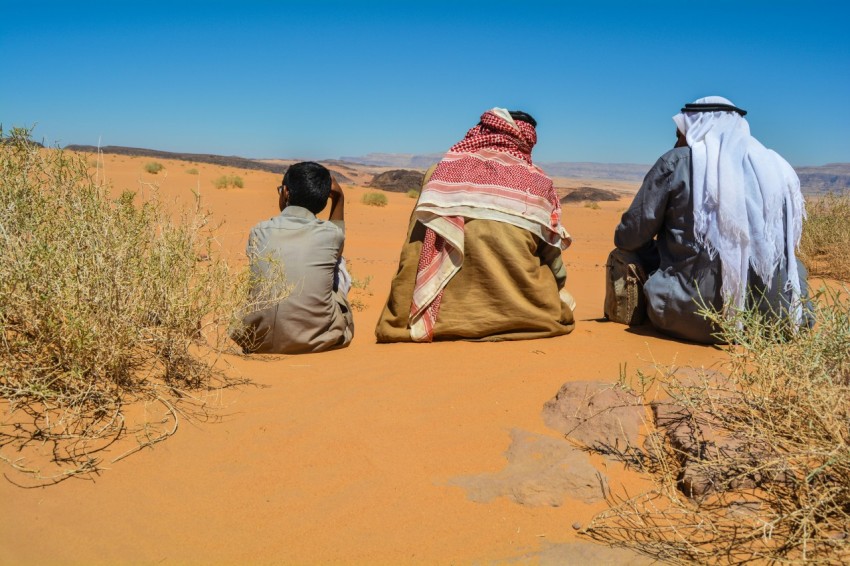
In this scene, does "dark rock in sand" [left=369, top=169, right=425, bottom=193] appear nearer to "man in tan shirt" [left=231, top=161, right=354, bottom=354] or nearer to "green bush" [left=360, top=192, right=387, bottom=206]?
"green bush" [left=360, top=192, right=387, bottom=206]

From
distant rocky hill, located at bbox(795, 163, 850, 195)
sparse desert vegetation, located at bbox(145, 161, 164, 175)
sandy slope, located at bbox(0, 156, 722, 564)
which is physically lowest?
sandy slope, located at bbox(0, 156, 722, 564)

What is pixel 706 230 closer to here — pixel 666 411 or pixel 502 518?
pixel 666 411

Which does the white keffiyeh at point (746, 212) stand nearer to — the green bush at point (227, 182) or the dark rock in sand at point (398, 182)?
the green bush at point (227, 182)

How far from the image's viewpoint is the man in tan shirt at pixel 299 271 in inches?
167

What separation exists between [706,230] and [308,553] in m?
3.22

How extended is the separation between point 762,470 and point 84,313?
2.83m

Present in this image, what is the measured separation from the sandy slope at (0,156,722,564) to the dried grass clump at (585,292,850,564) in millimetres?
163

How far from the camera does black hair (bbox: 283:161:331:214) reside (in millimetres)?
4535

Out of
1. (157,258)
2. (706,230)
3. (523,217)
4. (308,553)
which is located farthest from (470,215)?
(308,553)

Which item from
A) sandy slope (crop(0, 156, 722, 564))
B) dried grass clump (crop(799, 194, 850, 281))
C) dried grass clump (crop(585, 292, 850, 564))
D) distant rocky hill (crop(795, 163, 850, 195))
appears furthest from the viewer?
distant rocky hill (crop(795, 163, 850, 195))

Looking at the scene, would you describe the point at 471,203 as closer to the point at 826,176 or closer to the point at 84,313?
the point at 84,313

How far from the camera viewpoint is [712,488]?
2.49 meters

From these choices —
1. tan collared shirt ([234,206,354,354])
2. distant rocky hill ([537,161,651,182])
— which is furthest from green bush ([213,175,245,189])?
distant rocky hill ([537,161,651,182])

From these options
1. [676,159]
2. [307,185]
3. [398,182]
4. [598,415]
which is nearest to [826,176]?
[398,182]
